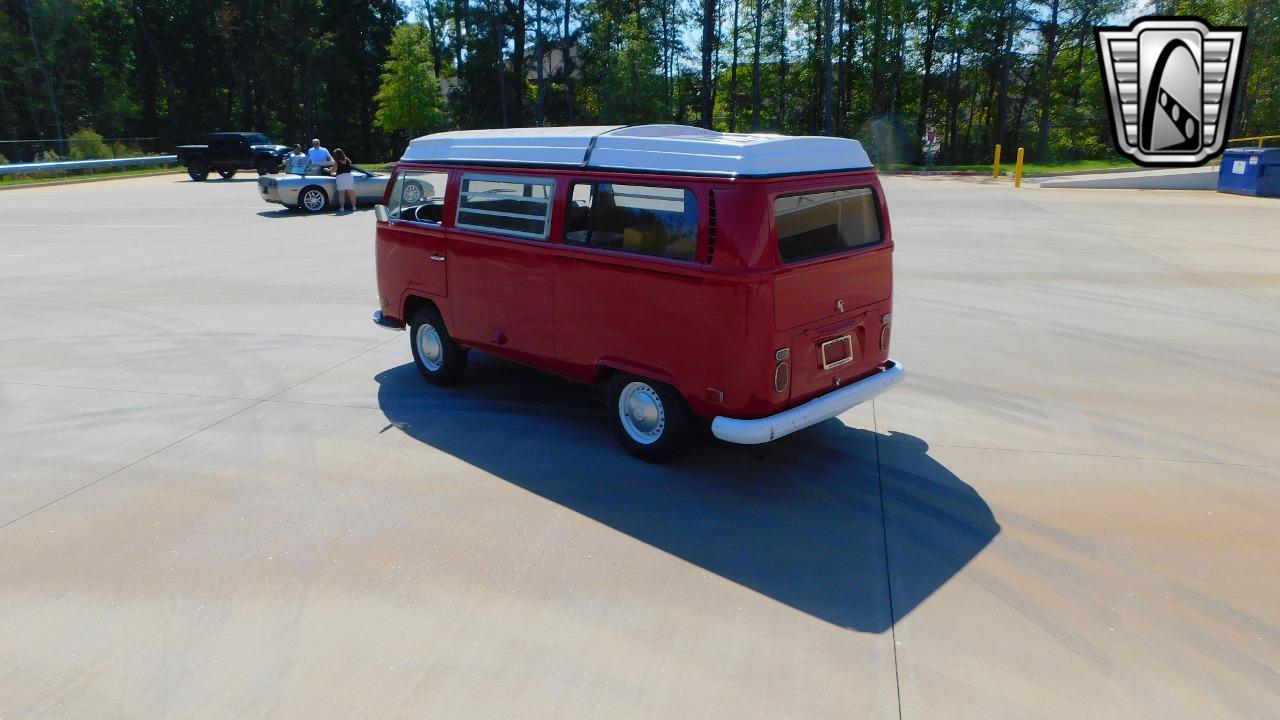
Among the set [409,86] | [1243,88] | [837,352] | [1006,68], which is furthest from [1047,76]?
[837,352]

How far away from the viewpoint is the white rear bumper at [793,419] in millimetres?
5422

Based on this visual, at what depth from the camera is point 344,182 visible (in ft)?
68.2

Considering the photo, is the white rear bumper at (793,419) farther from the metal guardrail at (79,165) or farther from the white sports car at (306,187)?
the metal guardrail at (79,165)

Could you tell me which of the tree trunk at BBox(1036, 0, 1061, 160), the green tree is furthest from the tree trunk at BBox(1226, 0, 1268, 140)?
the green tree

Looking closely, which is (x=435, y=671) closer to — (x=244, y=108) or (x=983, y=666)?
(x=983, y=666)

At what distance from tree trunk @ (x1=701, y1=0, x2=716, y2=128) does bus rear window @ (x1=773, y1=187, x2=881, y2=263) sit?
39.3 m

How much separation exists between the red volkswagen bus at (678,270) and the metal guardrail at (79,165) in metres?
36.2

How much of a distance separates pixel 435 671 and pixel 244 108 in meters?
61.1

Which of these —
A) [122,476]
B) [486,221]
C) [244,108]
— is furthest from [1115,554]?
[244,108]

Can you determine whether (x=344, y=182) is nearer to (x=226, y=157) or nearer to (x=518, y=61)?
(x=226, y=157)

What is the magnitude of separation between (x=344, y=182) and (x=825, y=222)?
1727 centimetres

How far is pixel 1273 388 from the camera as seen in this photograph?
7691 mm

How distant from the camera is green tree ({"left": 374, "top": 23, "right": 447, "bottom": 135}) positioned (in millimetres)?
43906

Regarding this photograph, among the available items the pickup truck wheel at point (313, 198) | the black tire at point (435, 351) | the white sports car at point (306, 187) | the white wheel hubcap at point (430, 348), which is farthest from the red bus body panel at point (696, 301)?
the pickup truck wheel at point (313, 198)
